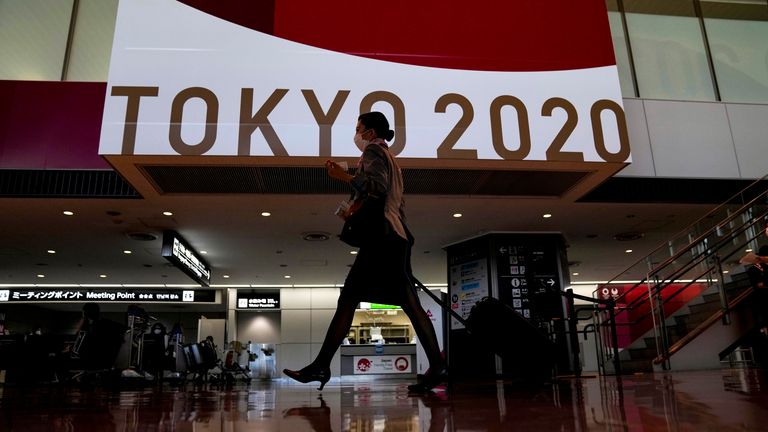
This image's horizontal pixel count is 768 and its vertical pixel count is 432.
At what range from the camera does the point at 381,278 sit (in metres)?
2.59

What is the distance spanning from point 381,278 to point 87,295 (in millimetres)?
14805

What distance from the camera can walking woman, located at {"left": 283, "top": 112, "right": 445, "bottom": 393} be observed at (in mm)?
2510

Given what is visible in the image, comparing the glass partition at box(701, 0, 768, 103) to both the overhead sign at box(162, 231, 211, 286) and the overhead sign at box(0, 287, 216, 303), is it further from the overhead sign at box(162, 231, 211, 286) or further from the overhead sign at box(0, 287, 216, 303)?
the overhead sign at box(0, 287, 216, 303)

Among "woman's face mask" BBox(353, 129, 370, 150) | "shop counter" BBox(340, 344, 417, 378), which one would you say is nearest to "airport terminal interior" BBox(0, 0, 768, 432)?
"woman's face mask" BBox(353, 129, 370, 150)

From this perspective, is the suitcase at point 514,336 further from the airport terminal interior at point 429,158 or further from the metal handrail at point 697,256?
the metal handrail at point 697,256

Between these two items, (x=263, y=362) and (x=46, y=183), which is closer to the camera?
(x=46, y=183)

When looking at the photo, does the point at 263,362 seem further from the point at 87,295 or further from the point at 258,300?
the point at 87,295

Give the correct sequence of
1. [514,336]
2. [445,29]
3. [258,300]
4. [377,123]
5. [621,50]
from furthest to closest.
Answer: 1. [258,300]
2. [621,50]
3. [445,29]
4. [514,336]
5. [377,123]

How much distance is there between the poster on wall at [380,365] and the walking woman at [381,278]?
12.4m

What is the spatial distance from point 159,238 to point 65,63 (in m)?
3.30

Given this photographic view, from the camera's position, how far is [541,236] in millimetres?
9711

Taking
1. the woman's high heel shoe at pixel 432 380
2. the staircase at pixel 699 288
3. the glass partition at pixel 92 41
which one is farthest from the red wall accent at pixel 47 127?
the staircase at pixel 699 288

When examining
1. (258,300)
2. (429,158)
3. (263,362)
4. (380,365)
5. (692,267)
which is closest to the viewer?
(429,158)

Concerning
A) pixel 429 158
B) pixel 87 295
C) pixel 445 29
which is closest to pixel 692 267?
pixel 429 158
